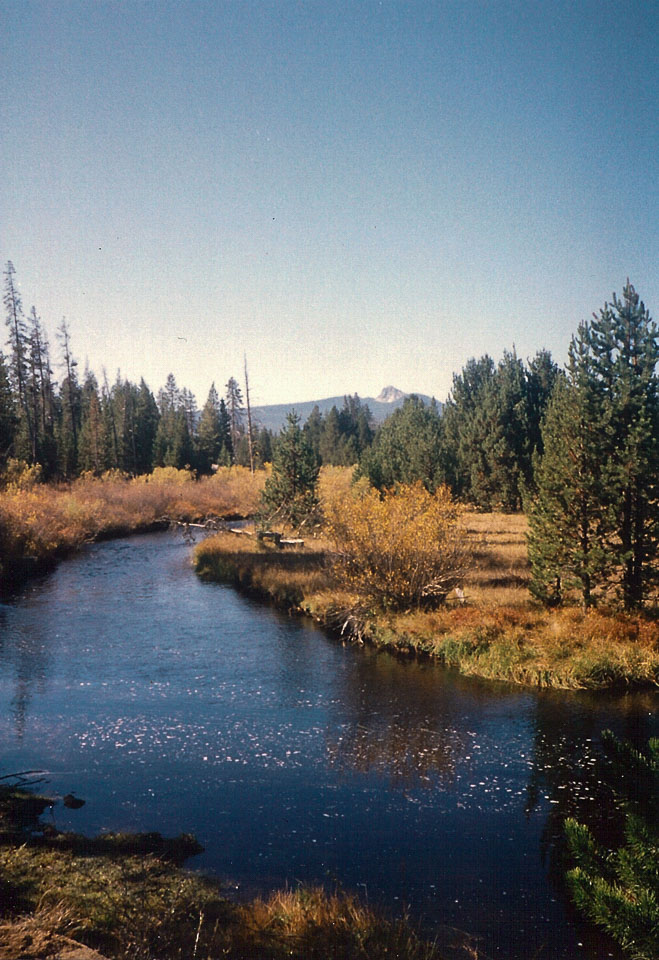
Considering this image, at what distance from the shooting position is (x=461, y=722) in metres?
15.3

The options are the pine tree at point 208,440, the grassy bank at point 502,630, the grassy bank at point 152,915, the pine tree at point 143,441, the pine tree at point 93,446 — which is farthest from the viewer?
the pine tree at point 208,440

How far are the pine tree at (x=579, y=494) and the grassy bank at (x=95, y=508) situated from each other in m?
22.3

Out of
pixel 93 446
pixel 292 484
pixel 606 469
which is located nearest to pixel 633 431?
pixel 606 469

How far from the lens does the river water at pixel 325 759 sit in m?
9.55

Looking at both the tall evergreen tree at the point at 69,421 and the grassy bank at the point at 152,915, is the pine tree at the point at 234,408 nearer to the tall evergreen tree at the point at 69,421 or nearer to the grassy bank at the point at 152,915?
the tall evergreen tree at the point at 69,421

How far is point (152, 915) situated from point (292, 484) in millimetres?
31396

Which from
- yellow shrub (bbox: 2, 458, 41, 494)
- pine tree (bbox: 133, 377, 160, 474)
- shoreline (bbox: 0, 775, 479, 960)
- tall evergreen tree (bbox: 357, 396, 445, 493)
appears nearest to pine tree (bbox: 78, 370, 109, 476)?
pine tree (bbox: 133, 377, 160, 474)

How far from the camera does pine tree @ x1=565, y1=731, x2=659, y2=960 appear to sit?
5887 mm

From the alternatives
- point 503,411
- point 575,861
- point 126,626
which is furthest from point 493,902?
point 503,411

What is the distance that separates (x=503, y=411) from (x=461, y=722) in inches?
1535

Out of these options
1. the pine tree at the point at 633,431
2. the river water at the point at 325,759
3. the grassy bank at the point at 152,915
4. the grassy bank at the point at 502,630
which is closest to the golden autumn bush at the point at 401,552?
the grassy bank at the point at 502,630

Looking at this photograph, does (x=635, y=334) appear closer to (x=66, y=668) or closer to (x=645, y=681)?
(x=645, y=681)

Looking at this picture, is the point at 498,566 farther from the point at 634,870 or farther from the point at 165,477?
the point at 165,477

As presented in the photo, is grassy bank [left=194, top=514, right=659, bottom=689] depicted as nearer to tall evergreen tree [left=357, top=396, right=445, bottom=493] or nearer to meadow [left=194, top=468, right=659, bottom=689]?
meadow [left=194, top=468, right=659, bottom=689]
